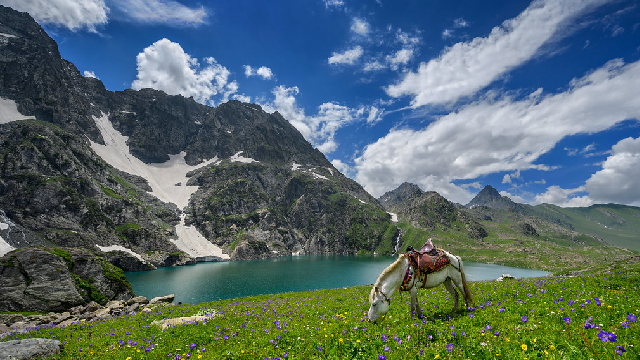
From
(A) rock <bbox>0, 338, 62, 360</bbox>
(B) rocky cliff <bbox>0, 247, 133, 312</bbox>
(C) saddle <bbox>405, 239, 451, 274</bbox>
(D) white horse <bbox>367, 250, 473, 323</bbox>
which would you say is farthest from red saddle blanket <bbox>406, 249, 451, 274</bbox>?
(B) rocky cliff <bbox>0, 247, 133, 312</bbox>

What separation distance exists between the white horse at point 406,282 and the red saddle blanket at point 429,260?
5.9 inches

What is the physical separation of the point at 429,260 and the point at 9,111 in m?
303

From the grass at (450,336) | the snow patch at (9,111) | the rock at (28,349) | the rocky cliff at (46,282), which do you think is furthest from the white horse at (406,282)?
the snow patch at (9,111)

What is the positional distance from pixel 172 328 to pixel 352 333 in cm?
952

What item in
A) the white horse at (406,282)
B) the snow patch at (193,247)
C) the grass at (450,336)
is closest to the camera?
the grass at (450,336)

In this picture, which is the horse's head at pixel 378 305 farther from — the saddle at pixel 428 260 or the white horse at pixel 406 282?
the saddle at pixel 428 260

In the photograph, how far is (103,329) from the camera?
559 inches

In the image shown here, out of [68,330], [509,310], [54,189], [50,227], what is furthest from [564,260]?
[54,189]

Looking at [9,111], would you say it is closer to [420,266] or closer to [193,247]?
[193,247]

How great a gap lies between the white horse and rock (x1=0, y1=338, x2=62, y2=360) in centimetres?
1243

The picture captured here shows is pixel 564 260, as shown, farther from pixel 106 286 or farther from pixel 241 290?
pixel 106 286

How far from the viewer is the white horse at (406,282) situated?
9086 mm

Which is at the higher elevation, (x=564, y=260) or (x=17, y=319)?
(x=17, y=319)

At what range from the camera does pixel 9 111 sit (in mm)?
188500
